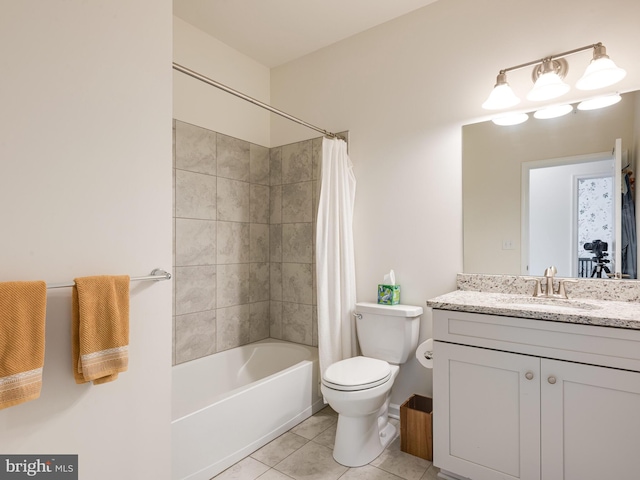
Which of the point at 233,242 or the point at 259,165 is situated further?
the point at 259,165

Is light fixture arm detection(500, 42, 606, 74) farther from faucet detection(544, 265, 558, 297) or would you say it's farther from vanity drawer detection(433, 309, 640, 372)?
vanity drawer detection(433, 309, 640, 372)

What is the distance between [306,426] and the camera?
2266 mm

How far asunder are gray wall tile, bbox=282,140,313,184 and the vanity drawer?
1.55 m

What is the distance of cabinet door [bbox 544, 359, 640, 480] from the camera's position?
51.3 inches

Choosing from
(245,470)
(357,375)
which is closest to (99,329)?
Result: (245,470)

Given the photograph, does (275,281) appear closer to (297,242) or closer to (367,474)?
(297,242)

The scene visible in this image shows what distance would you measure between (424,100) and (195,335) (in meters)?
2.19

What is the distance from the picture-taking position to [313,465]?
1.86 meters

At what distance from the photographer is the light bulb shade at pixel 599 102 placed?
173cm

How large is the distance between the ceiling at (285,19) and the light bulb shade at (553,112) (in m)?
1.01

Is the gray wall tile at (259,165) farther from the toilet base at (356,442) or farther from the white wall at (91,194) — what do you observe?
the toilet base at (356,442)

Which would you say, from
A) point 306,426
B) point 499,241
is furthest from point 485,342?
point 306,426

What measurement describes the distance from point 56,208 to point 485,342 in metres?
1.75

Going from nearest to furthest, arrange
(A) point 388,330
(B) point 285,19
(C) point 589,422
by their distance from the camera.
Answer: (C) point 589,422, (A) point 388,330, (B) point 285,19
